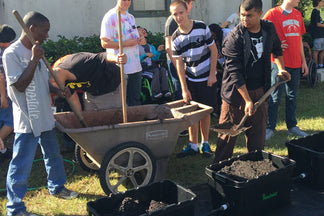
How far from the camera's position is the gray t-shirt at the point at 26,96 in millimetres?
3314

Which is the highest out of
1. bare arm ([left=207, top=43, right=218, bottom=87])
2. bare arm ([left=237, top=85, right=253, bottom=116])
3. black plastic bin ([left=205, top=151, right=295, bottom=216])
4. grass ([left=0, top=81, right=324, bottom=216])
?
bare arm ([left=207, top=43, right=218, bottom=87])

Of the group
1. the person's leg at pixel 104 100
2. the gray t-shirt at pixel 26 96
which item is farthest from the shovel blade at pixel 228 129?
the gray t-shirt at pixel 26 96

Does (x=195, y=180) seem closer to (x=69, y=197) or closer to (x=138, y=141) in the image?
(x=138, y=141)

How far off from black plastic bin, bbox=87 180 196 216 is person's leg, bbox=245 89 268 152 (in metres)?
1.32

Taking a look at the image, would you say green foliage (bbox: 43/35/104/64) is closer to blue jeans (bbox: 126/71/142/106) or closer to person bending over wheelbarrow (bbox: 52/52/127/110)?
blue jeans (bbox: 126/71/142/106)

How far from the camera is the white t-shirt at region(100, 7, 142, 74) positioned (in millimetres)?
4945

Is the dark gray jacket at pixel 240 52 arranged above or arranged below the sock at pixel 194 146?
above

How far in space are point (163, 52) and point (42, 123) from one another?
4519 mm

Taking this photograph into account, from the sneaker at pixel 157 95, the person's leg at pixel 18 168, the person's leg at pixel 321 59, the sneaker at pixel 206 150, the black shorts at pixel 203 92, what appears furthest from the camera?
the person's leg at pixel 321 59

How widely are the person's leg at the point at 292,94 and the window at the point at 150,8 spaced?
178 inches

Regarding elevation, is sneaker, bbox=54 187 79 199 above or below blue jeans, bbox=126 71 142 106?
below

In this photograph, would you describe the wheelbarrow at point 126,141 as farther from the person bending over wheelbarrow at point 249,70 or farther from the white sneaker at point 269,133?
the white sneaker at point 269,133

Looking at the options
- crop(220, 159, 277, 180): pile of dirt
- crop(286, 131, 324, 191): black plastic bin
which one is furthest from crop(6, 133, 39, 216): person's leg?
crop(286, 131, 324, 191): black plastic bin

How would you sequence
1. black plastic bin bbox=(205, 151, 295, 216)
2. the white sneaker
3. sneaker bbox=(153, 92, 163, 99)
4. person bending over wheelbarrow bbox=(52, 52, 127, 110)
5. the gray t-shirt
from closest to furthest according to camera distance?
1. black plastic bin bbox=(205, 151, 295, 216)
2. the gray t-shirt
3. person bending over wheelbarrow bbox=(52, 52, 127, 110)
4. the white sneaker
5. sneaker bbox=(153, 92, 163, 99)
